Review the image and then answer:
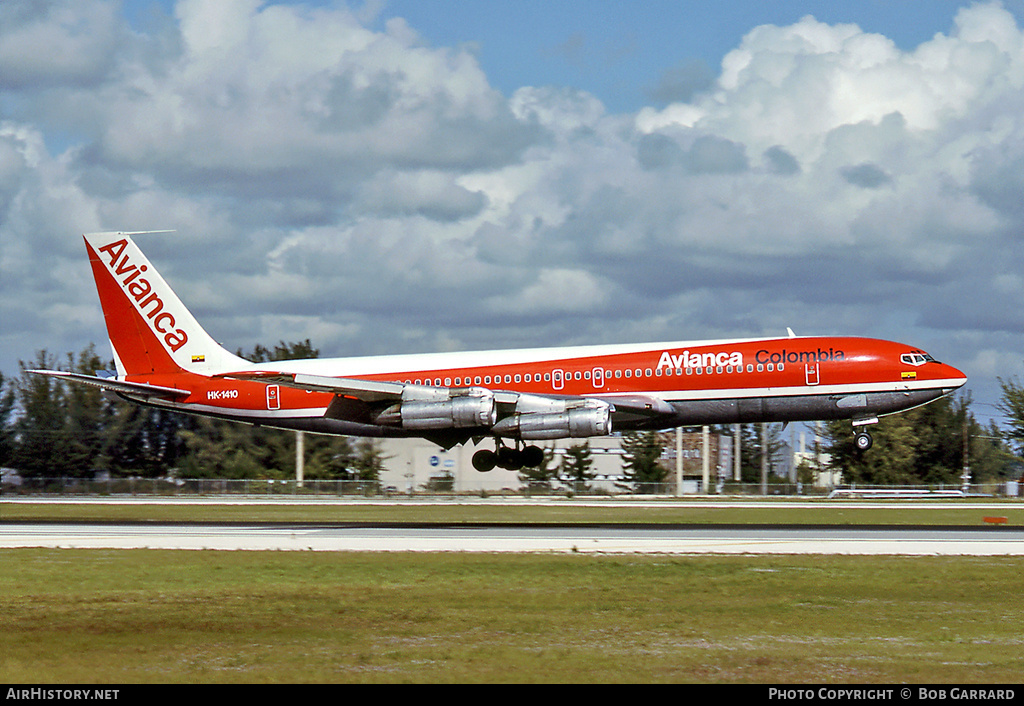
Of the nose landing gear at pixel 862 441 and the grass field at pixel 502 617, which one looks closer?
the grass field at pixel 502 617

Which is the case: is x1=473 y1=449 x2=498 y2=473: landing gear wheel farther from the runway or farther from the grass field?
the grass field

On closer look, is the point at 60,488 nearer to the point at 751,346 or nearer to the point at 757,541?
the point at 751,346

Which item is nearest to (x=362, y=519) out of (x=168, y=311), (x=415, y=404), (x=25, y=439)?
(x=415, y=404)

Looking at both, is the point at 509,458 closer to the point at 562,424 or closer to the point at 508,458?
the point at 508,458

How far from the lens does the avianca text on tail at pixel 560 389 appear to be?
4697 centimetres

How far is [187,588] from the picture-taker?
24719 millimetres

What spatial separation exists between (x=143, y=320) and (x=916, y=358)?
36.9m

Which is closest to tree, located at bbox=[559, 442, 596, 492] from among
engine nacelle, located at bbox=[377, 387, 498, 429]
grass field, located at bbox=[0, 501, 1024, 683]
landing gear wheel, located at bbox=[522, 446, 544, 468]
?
landing gear wheel, located at bbox=[522, 446, 544, 468]

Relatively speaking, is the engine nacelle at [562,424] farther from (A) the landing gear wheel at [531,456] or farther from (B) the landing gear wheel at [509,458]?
(A) the landing gear wheel at [531,456]

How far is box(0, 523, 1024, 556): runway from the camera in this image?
33.9 metres

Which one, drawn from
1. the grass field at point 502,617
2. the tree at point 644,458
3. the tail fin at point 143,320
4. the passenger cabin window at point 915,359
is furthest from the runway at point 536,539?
the tree at point 644,458

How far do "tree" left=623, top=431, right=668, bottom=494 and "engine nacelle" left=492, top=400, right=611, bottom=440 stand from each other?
2129 inches

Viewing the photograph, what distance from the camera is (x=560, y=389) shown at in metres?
49.9

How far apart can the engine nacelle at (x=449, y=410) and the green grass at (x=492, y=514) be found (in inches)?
166
